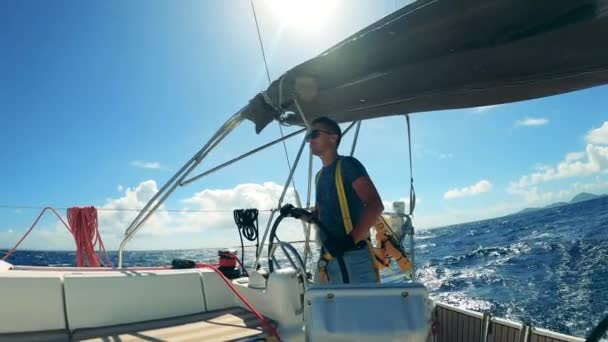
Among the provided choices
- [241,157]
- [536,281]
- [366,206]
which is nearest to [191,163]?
[241,157]

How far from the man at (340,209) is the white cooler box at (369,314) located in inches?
19.3

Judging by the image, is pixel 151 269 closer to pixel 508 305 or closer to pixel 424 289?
pixel 424 289

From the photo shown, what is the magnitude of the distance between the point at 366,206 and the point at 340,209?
0.20m

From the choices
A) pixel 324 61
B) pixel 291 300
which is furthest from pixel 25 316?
pixel 324 61

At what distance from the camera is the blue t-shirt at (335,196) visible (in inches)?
78.3

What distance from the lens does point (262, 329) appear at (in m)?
2.88

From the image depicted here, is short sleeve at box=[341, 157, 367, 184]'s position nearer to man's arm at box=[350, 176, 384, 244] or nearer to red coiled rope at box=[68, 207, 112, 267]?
man's arm at box=[350, 176, 384, 244]

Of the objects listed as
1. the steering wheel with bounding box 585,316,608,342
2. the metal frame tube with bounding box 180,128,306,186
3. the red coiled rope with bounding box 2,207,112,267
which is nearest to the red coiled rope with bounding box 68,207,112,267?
the red coiled rope with bounding box 2,207,112,267

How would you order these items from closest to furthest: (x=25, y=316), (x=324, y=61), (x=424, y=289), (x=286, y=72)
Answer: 1. (x=424, y=289)
2. (x=324, y=61)
3. (x=286, y=72)
4. (x=25, y=316)

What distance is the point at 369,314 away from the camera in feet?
3.45

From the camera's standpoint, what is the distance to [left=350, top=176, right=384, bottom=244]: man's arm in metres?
1.80

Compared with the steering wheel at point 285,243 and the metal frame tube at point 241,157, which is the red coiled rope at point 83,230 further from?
the steering wheel at point 285,243

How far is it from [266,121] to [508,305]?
21.5 ft

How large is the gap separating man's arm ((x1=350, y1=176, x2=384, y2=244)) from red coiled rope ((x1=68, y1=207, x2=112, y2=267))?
3.86 metres
